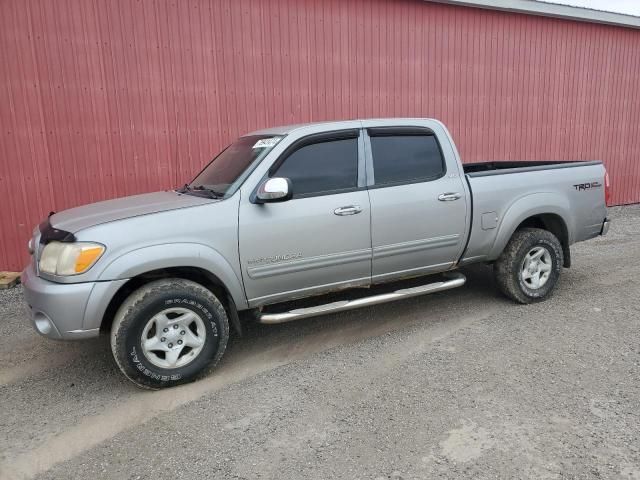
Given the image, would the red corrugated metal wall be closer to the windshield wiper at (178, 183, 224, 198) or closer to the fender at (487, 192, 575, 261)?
the windshield wiper at (178, 183, 224, 198)

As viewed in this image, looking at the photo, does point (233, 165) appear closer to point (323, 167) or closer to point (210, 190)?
point (210, 190)

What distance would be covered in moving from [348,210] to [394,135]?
0.92 meters

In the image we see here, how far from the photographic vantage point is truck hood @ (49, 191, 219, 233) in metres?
3.48

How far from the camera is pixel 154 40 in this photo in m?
6.43

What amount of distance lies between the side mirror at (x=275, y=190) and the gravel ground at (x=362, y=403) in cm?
130

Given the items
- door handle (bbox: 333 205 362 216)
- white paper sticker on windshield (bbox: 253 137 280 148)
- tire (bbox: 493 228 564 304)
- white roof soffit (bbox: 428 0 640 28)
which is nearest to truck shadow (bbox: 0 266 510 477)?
tire (bbox: 493 228 564 304)

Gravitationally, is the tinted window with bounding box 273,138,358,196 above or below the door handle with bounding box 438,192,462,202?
above

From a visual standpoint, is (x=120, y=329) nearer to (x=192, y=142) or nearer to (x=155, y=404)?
(x=155, y=404)

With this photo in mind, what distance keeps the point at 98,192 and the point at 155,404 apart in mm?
4014

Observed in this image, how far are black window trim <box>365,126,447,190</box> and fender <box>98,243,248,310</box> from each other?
1378mm

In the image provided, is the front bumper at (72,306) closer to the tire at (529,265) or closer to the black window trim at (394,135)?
the black window trim at (394,135)

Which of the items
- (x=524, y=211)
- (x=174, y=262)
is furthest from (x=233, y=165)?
(x=524, y=211)

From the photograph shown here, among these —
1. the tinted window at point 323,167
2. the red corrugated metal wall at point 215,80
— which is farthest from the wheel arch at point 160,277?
the red corrugated metal wall at point 215,80

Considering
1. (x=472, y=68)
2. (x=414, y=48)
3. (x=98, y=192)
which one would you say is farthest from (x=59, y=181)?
(x=472, y=68)
